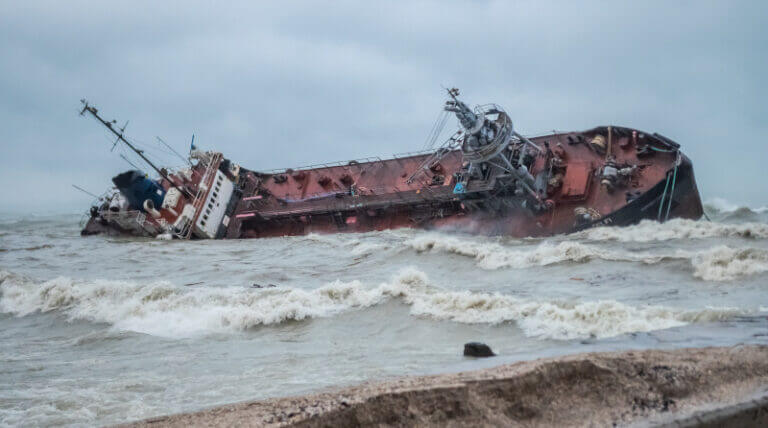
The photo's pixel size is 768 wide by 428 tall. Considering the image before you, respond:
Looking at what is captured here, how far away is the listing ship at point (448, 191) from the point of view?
21.3 meters

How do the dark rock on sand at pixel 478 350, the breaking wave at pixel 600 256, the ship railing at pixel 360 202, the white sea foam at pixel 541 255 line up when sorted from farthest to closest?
the ship railing at pixel 360 202, the white sea foam at pixel 541 255, the breaking wave at pixel 600 256, the dark rock on sand at pixel 478 350

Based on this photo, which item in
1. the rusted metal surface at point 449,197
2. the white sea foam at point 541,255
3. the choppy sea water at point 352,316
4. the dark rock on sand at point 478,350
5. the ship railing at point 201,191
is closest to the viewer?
the dark rock on sand at point 478,350

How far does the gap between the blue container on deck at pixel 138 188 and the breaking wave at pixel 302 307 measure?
572 inches

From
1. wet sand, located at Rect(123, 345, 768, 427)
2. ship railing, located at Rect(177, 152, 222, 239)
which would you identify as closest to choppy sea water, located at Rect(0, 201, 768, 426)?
wet sand, located at Rect(123, 345, 768, 427)

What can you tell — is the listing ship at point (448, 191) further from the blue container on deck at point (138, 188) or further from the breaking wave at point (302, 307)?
the breaking wave at point (302, 307)

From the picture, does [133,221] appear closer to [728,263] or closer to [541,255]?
[541,255]

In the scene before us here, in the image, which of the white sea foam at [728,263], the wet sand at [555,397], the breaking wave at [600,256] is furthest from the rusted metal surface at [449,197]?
the wet sand at [555,397]

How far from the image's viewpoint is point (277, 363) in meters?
8.28

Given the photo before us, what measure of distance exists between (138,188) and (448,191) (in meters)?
16.8

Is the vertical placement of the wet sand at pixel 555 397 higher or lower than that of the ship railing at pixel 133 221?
lower

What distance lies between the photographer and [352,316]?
1120 cm

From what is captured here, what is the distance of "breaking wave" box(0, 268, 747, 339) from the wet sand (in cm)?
324

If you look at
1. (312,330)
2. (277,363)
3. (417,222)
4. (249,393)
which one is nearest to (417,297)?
(312,330)

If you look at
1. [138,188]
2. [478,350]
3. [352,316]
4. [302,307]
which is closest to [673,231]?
[352,316]
